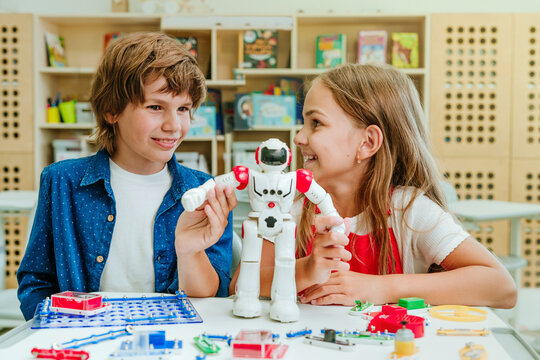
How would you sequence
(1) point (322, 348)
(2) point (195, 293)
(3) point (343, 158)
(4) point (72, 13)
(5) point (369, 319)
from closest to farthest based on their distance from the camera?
(1) point (322, 348)
(5) point (369, 319)
(2) point (195, 293)
(3) point (343, 158)
(4) point (72, 13)

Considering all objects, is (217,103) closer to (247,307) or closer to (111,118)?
(111,118)

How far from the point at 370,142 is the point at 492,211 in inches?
57.6

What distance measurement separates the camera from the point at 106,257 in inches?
44.1

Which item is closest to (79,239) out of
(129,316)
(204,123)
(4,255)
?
(129,316)

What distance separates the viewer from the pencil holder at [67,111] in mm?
3248

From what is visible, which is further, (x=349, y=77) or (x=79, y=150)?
(x=79, y=150)

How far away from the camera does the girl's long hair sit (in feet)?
A: 3.64

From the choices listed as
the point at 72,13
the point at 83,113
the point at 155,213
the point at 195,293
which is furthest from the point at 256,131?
the point at 195,293

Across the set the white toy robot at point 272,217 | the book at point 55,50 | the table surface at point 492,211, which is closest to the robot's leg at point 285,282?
the white toy robot at point 272,217

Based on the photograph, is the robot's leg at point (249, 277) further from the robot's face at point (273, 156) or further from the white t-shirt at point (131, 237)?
the white t-shirt at point (131, 237)

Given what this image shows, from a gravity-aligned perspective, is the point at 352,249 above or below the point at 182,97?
below

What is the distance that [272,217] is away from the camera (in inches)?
31.0

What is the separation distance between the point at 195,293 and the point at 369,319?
1.03ft

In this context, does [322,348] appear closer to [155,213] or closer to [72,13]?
[155,213]
